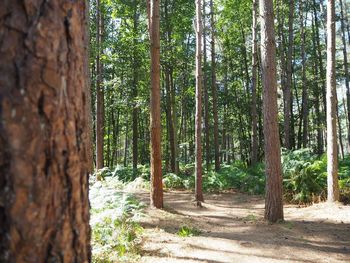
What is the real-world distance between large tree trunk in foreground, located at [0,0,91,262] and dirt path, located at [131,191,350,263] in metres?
4.69

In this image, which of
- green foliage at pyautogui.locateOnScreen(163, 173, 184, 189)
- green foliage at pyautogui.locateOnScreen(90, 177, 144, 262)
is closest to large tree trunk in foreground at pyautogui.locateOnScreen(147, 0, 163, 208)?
green foliage at pyautogui.locateOnScreen(90, 177, 144, 262)

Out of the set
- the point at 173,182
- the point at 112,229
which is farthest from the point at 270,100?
the point at 173,182

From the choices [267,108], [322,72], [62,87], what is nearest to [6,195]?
[62,87]

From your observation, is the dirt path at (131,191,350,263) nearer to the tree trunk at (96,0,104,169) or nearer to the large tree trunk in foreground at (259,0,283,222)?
the large tree trunk in foreground at (259,0,283,222)

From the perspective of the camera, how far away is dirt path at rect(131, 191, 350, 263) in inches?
237

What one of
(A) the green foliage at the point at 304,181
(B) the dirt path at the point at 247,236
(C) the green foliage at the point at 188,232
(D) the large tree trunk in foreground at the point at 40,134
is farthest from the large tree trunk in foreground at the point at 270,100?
(D) the large tree trunk in foreground at the point at 40,134

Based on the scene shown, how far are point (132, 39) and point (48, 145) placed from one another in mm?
15342

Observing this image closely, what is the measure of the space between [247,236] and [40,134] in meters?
7.09

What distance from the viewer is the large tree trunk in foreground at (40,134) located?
1120 mm

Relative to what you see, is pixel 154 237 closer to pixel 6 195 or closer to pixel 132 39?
pixel 6 195

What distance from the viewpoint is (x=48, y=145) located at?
1212 mm

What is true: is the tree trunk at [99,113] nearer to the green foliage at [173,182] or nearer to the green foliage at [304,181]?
the green foliage at [173,182]

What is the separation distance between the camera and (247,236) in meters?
7.54

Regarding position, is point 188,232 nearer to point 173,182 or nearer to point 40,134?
point 40,134
